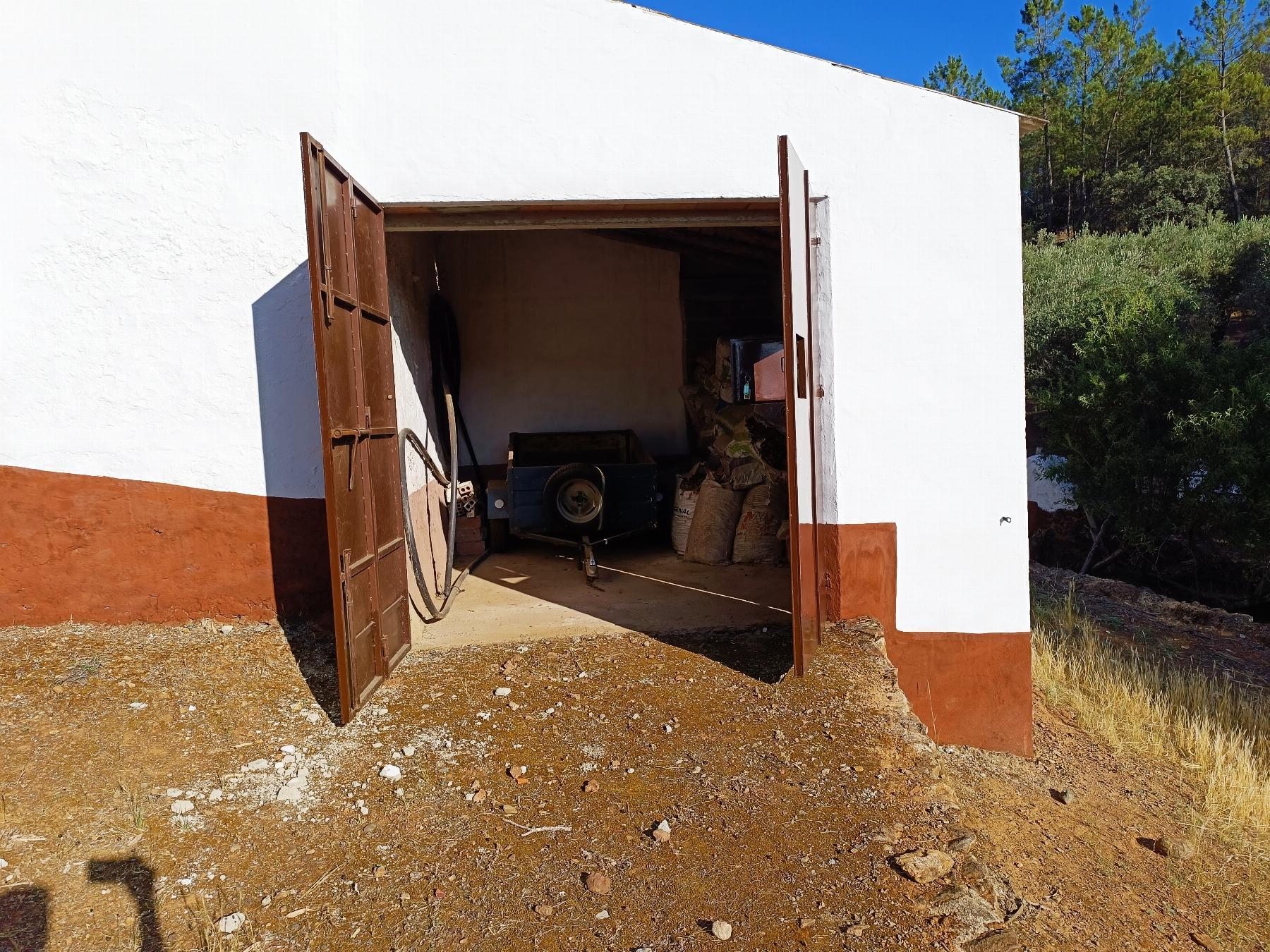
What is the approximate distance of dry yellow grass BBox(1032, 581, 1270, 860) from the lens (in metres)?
5.20

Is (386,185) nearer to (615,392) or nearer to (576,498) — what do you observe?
(576,498)

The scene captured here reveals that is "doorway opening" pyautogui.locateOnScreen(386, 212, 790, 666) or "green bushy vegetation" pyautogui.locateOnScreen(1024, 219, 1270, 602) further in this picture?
"green bushy vegetation" pyautogui.locateOnScreen(1024, 219, 1270, 602)

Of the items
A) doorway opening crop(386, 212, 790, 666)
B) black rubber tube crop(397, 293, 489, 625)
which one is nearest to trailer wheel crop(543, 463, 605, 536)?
doorway opening crop(386, 212, 790, 666)

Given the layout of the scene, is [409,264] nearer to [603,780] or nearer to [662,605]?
[662,605]

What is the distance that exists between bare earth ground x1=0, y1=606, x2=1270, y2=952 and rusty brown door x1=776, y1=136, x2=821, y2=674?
395mm

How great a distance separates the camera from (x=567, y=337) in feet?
30.6

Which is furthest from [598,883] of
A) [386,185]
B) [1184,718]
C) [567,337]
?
[567,337]

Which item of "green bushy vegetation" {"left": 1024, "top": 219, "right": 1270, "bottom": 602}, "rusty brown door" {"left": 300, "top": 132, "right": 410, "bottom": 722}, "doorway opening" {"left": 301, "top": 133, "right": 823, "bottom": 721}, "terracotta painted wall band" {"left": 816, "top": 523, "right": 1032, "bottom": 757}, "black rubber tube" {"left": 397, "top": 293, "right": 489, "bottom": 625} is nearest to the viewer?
"rusty brown door" {"left": 300, "top": 132, "right": 410, "bottom": 722}

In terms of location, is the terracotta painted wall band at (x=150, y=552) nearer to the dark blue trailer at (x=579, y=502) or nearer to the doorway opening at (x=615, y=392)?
the doorway opening at (x=615, y=392)

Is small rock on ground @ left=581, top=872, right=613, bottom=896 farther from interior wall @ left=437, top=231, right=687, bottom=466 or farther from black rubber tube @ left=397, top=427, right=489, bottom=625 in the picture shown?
interior wall @ left=437, top=231, right=687, bottom=466

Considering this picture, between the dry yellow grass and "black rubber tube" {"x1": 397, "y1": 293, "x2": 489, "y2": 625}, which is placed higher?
"black rubber tube" {"x1": 397, "y1": 293, "x2": 489, "y2": 625}

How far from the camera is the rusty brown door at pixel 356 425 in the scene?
12.7 ft

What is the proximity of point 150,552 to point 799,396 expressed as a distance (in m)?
3.64

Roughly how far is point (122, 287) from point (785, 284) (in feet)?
11.7
